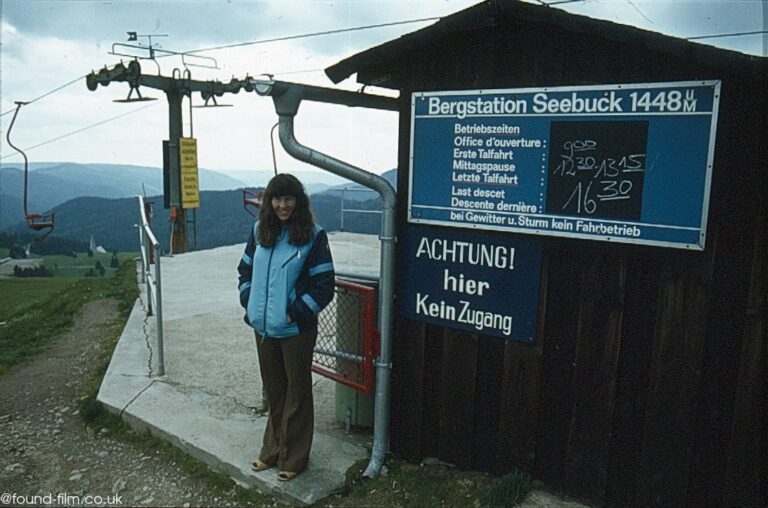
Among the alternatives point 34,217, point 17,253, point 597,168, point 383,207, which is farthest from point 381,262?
point 17,253

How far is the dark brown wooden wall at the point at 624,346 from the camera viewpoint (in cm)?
281

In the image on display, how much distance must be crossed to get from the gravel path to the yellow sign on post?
27.2ft

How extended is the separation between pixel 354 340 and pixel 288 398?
2.26 feet

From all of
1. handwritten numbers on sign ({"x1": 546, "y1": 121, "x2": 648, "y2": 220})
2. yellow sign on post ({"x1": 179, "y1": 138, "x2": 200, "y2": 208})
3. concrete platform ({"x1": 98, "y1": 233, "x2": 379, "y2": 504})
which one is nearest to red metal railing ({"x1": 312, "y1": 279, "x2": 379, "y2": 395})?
concrete platform ({"x1": 98, "y1": 233, "x2": 379, "y2": 504})

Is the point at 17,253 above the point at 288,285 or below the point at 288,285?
below

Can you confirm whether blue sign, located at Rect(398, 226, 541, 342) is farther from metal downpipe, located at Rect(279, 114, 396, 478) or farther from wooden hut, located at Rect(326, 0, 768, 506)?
metal downpipe, located at Rect(279, 114, 396, 478)

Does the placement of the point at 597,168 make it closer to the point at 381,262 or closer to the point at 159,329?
the point at 381,262

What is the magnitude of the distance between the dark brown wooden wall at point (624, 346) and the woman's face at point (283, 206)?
0.73m

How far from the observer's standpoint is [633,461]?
322 cm

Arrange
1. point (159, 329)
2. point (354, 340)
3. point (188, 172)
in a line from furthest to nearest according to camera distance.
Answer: point (188, 172), point (159, 329), point (354, 340)

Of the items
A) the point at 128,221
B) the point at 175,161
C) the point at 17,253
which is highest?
the point at 175,161

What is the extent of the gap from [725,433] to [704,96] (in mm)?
1687

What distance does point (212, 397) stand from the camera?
4.93m

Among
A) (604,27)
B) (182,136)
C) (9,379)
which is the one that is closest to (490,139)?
(604,27)
